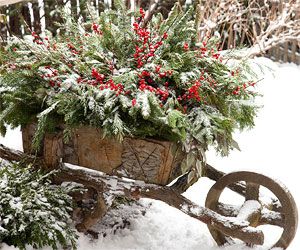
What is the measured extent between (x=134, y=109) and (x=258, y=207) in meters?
0.91

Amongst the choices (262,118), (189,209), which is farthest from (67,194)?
(262,118)

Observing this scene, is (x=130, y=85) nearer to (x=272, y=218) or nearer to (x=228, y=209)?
(x=228, y=209)

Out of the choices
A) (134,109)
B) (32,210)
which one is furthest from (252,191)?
(32,210)

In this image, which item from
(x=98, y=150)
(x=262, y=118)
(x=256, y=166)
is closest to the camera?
(x=98, y=150)

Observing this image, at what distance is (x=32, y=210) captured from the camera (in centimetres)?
254

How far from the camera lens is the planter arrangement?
7.70 feet

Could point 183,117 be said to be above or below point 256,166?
above

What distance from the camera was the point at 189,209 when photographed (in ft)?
8.21

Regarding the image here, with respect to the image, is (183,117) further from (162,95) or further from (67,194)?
(67,194)

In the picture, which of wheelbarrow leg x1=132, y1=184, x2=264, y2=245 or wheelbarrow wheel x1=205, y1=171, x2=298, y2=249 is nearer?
wheelbarrow leg x1=132, y1=184, x2=264, y2=245

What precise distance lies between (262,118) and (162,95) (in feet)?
8.82

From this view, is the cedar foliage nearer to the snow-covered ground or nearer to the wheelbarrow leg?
the wheelbarrow leg

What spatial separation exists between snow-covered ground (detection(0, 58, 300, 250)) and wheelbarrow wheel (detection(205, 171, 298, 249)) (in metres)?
0.08

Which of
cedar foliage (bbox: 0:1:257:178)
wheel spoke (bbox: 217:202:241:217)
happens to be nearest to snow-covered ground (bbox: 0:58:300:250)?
wheel spoke (bbox: 217:202:241:217)
